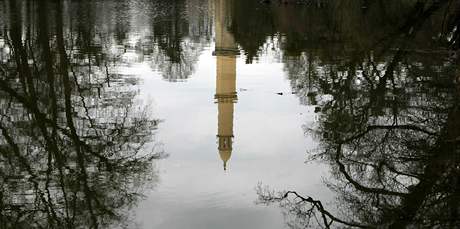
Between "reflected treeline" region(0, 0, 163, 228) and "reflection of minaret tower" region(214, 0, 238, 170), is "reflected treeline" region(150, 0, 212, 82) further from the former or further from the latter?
"reflected treeline" region(0, 0, 163, 228)

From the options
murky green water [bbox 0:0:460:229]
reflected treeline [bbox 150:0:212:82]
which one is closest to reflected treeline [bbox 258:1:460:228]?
murky green water [bbox 0:0:460:229]

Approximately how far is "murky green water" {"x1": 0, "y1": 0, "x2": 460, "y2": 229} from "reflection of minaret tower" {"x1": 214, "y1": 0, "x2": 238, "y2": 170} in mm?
96

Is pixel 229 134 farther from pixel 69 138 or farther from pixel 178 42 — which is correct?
pixel 178 42

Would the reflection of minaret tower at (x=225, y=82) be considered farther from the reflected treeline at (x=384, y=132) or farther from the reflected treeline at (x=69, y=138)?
the reflected treeline at (x=384, y=132)

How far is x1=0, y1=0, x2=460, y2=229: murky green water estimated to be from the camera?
25.1 ft

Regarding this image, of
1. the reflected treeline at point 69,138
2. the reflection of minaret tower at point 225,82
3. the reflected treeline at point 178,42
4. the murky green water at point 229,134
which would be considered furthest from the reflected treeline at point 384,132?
the reflected treeline at point 178,42

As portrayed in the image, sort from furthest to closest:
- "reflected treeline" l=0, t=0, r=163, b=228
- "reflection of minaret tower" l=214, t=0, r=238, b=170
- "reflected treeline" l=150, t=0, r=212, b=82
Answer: "reflected treeline" l=150, t=0, r=212, b=82 → "reflection of minaret tower" l=214, t=0, r=238, b=170 → "reflected treeline" l=0, t=0, r=163, b=228

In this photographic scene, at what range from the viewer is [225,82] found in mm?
14742

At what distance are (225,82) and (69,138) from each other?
4993 mm

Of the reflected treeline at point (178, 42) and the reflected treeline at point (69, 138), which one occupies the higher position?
the reflected treeline at point (178, 42)

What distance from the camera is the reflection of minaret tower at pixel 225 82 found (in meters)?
10.4

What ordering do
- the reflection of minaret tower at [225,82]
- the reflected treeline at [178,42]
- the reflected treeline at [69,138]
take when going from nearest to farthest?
the reflected treeline at [69,138] < the reflection of minaret tower at [225,82] < the reflected treeline at [178,42]

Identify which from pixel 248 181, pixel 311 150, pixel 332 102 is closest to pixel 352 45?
pixel 332 102

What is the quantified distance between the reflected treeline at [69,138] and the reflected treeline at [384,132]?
6.99 feet
